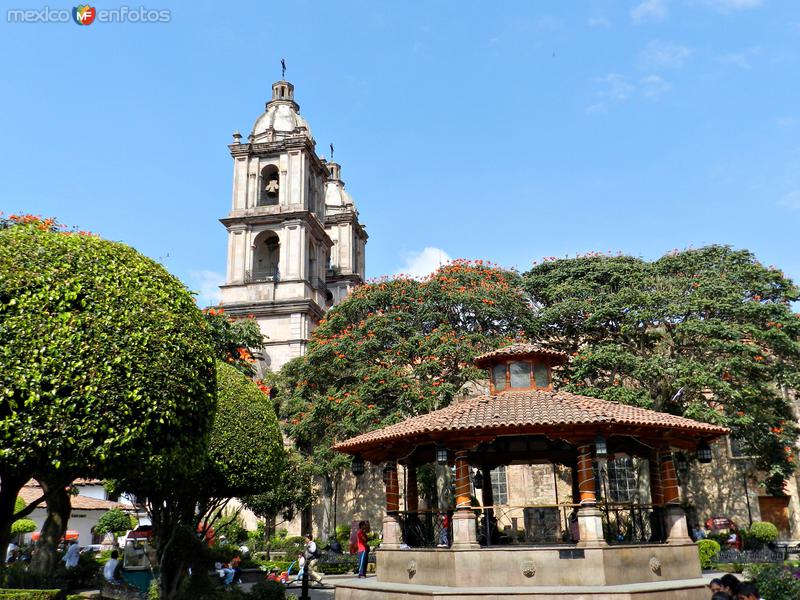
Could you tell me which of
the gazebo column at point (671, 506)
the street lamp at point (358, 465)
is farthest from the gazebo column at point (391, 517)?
the gazebo column at point (671, 506)

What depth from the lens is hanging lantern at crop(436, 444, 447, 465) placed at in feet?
50.2

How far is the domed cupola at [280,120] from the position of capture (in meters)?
45.7

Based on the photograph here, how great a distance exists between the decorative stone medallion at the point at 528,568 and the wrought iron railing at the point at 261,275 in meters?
30.3

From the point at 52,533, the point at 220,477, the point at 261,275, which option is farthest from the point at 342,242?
the point at 220,477

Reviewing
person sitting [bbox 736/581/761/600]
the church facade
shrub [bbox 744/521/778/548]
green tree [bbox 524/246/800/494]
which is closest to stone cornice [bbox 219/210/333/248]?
the church facade

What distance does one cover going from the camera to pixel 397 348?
29656mm

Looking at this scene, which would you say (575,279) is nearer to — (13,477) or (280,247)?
(280,247)

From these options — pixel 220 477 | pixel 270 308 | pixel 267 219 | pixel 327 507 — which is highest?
pixel 267 219

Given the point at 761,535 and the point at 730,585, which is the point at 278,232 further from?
the point at 730,585

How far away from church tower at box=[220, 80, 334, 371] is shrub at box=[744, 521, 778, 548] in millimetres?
24852

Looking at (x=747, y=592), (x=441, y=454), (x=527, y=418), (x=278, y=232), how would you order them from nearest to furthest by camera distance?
1. (x=747, y=592)
2. (x=527, y=418)
3. (x=441, y=454)
4. (x=278, y=232)

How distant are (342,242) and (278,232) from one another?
1569 cm

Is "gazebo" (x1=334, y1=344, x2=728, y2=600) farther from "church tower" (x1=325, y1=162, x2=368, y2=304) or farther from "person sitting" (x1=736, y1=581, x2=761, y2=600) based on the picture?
"church tower" (x1=325, y1=162, x2=368, y2=304)

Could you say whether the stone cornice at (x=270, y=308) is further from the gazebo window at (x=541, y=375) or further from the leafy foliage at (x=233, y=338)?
the gazebo window at (x=541, y=375)
